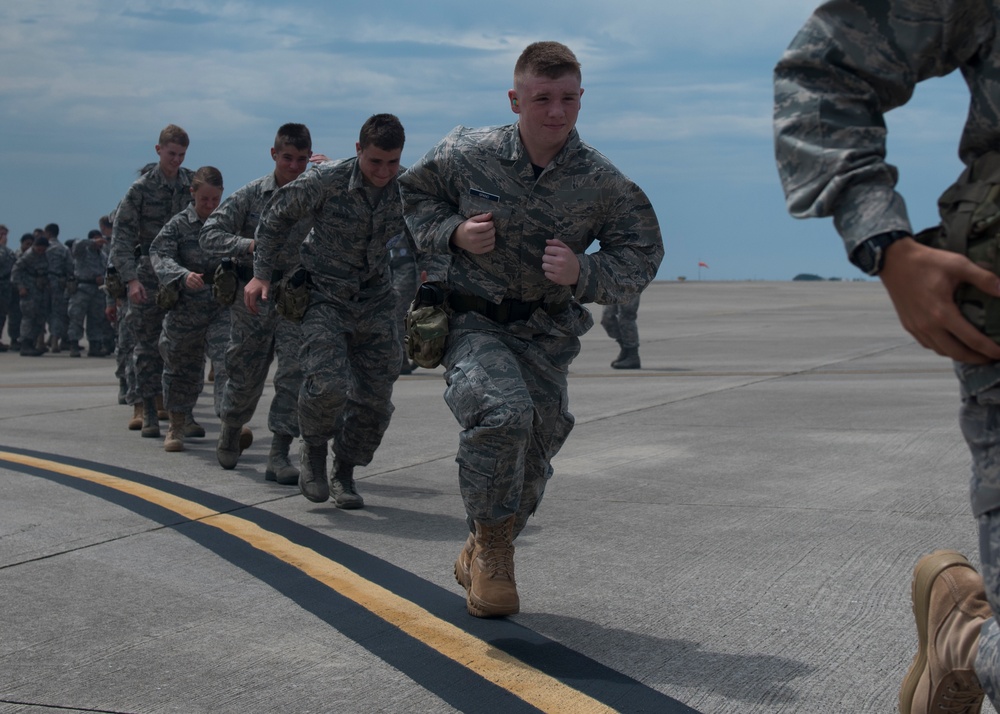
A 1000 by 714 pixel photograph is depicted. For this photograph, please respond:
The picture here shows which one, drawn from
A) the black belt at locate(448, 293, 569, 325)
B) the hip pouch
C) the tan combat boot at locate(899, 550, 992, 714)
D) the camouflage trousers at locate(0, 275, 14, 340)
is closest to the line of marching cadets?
the black belt at locate(448, 293, 569, 325)

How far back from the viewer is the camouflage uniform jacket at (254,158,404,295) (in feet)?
21.8

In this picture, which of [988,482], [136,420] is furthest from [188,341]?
[988,482]

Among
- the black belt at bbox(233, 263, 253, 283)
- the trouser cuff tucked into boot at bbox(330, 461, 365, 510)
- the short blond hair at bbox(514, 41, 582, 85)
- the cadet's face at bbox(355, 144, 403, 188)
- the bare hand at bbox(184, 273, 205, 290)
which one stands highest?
the short blond hair at bbox(514, 41, 582, 85)

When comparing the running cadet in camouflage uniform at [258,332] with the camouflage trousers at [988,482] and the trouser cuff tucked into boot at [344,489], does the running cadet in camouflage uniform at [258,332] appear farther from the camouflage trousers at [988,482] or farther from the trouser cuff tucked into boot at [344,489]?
the camouflage trousers at [988,482]

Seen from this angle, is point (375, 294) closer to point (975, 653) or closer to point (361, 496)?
point (361, 496)

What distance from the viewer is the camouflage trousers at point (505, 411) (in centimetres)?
434

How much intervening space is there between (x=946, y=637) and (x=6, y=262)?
77.4 feet

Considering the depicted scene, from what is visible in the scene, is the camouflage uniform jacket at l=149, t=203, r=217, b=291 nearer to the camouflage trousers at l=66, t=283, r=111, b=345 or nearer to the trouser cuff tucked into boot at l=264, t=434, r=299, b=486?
the trouser cuff tucked into boot at l=264, t=434, r=299, b=486

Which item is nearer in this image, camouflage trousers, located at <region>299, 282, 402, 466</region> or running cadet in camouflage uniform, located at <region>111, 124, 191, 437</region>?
camouflage trousers, located at <region>299, 282, 402, 466</region>

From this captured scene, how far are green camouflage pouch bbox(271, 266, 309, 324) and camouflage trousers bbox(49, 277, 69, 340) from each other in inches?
669

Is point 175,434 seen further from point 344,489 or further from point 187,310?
point 344,489

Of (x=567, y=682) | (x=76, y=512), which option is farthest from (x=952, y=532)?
(x=76, y=512)

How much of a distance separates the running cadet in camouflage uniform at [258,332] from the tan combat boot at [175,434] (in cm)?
86

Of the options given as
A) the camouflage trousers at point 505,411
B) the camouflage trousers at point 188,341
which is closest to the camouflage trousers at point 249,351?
the camouflage trousers at point 188,341
